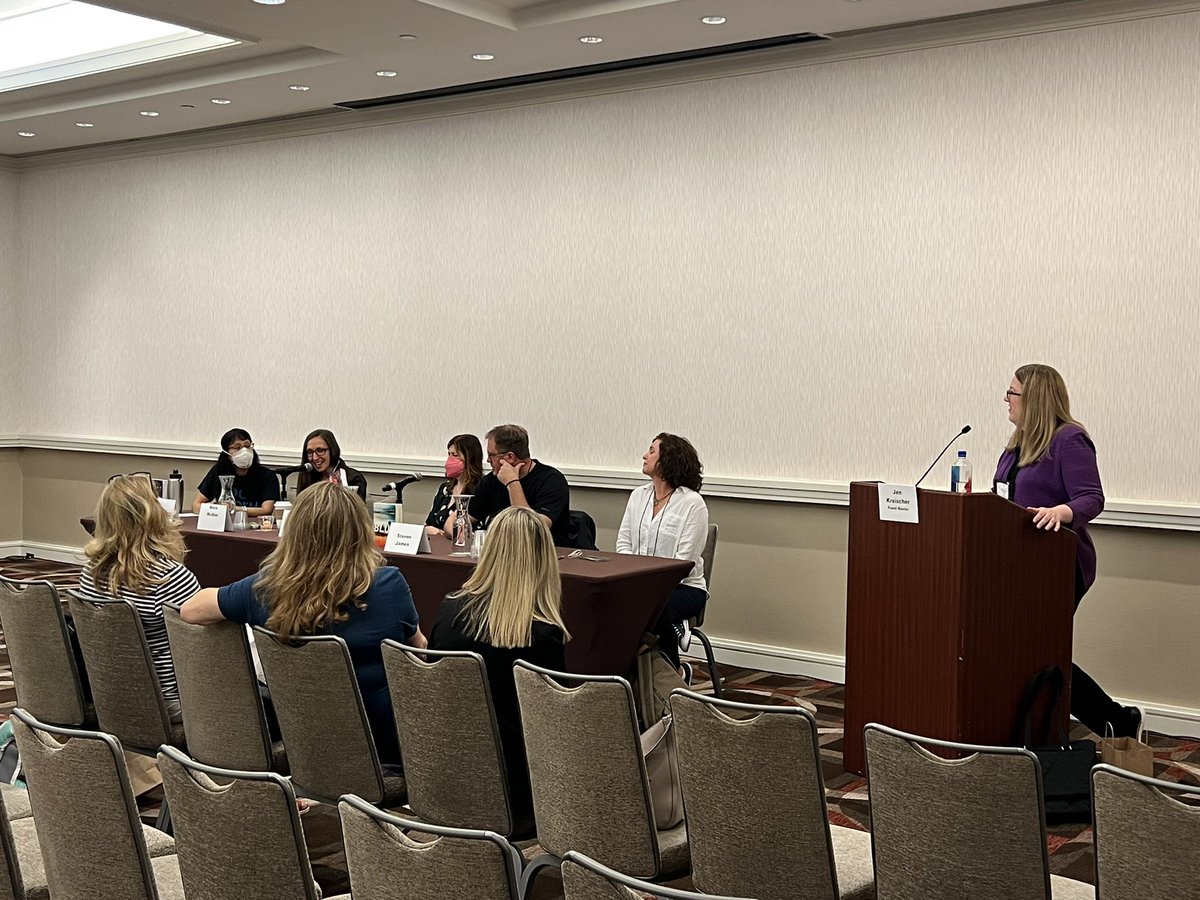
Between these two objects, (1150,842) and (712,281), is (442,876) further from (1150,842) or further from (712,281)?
(712,281)

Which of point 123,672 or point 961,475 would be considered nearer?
point 123,672

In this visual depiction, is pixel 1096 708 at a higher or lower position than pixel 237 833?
lower

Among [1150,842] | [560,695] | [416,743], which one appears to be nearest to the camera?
[1150,842]

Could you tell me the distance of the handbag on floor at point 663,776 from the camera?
→ 11.0 ft

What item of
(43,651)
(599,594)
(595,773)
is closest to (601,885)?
(595,773)

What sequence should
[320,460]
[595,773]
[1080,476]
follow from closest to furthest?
[595,773] < [1080,476] < [320,460]

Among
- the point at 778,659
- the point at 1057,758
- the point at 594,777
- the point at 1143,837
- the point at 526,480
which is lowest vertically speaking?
the point at 778,659

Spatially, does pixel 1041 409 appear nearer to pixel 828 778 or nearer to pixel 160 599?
pixel 828 778

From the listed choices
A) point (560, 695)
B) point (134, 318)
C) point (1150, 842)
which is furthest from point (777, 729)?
point (134, 318)

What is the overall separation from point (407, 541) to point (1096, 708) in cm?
299

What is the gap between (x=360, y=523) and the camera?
155 inches

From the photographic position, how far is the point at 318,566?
384 centimetres

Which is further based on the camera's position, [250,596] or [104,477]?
[104,477]

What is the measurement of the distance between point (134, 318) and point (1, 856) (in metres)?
8.35
